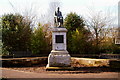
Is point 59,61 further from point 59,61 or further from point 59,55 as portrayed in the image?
point 59,55

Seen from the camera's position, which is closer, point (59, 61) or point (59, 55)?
point (59, 61)

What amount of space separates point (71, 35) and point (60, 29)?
12776 millimetres

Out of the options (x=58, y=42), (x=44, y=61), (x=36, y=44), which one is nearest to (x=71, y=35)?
(x=36, y=44)

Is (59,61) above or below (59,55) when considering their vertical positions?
below

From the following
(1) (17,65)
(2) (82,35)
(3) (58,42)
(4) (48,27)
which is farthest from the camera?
(4) (48,27)

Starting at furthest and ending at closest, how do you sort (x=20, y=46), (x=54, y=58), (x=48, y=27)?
1. (x=48, y=27)
2. (x=20, y=46)
3. (x=54, y=58)

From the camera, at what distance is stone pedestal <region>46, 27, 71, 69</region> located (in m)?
10.7

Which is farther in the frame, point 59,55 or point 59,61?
point 59,55

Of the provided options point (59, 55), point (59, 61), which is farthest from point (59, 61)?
point (59, 55)

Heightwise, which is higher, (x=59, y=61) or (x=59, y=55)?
(x=59, y=55)

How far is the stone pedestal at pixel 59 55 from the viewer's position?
1070cm

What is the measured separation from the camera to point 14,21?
2222 cm

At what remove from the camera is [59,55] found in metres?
10.8

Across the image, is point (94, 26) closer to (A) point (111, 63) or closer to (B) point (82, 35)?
(B) point (82, 35)
